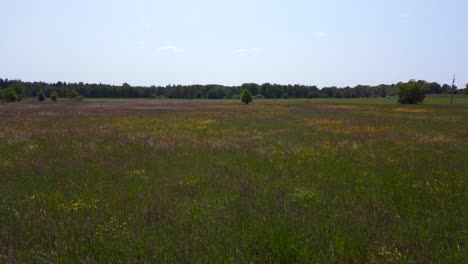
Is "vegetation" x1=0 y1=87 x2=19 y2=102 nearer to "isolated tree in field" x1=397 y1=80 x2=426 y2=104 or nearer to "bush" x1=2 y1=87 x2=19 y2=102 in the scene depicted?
"bush" x1=2 y1=87 x2=19 y2=102

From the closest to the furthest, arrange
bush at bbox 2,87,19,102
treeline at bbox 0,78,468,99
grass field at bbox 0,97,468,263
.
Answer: grass field at bbox 0,97,468,263
bush at bbox 2,87,19,102
treeline at bbox 0,78,468,99

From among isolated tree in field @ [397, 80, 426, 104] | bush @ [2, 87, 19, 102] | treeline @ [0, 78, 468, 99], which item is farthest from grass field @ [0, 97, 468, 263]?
treeline @ [0, 78, 468, 99]

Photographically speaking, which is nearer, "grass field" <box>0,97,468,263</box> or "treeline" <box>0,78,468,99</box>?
"grass field" <box>0,97,468,263</box>

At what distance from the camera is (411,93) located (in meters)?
84.9

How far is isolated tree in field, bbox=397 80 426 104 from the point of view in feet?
278

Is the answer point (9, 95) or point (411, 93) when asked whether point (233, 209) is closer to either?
point (411, 93)

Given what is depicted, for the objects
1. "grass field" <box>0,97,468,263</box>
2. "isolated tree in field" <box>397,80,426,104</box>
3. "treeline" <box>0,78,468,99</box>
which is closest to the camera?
"grass field" <box>0,97,468,263</box>

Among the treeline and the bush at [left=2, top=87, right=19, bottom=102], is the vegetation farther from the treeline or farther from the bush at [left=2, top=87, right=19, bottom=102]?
the treeline

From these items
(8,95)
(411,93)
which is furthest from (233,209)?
(8,95)

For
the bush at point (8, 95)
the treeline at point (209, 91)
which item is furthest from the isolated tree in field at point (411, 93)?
the bush at point (8, 95)

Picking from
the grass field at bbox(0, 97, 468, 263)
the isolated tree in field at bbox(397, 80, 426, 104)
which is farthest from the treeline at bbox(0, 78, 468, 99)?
the grass field at bbox(0, 97, 468, 263)

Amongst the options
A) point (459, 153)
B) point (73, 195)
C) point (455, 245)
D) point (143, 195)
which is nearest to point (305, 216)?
point (455, 245)

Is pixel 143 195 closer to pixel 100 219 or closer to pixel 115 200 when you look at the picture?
pixel 115 200

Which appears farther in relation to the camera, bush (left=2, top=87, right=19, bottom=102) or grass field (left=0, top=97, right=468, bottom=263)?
bush (left=2, top=87, right=19, bottom=102)
